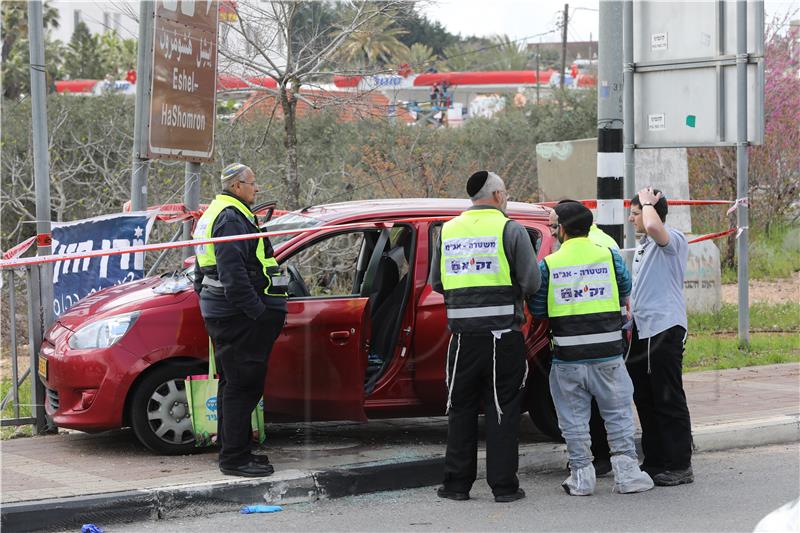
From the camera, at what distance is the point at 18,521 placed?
5.81 meters

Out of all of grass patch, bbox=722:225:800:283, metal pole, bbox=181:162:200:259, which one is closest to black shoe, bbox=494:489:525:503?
metal pole, bbox=181:162:200:259

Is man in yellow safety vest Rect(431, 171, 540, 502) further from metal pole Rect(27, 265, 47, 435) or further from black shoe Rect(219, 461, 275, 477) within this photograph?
metal pole Rect(27, 265, 47, 435)

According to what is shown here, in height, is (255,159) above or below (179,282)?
above

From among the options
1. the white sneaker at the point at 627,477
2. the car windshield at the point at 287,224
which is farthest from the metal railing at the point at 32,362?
the white sneaker at the point at 627,477

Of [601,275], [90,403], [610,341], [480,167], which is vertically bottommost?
[90,403]

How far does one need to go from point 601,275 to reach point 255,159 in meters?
10.1

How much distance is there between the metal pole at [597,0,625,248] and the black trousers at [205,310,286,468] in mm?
2772

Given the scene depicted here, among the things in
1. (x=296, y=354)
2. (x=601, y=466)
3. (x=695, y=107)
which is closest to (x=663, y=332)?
(x=601, y=466)

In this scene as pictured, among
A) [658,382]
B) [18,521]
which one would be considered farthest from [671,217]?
[18,521]

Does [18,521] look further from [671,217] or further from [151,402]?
[671,217]

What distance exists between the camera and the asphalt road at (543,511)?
589 centimetres

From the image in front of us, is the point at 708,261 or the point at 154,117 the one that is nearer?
the point at 154,117

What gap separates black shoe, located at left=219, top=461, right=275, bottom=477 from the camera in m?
6.54

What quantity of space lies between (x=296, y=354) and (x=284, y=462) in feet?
2.35
